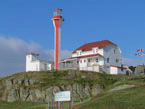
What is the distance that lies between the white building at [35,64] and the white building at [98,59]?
410 cm

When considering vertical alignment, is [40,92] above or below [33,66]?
below

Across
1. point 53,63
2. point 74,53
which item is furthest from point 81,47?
point 53,63

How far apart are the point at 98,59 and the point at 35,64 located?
17.1m

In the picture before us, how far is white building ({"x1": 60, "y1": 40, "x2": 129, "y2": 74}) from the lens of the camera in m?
62.8

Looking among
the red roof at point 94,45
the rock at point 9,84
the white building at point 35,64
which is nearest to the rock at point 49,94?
the rock at point 9,84

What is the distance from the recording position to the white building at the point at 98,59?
62.8 meters

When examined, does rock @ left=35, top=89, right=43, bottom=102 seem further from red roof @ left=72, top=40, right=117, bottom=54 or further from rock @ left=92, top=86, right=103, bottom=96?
red roof @ left=72, top=40, right=117, bottom=54

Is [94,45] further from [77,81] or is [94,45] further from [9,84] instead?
[9,84]

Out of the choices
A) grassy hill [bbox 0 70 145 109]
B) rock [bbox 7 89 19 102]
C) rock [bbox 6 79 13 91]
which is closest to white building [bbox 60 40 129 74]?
grassy hill [bbox 0 70 145 109]

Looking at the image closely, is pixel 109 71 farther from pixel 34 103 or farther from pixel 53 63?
pixel 34 103

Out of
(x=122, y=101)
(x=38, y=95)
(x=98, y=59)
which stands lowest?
(x=38, y=95)

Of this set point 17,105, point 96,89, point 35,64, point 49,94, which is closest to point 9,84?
point 17,105

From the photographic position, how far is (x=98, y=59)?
2564 inches

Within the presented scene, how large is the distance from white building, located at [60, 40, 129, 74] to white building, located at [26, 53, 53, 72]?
410 centimetres
